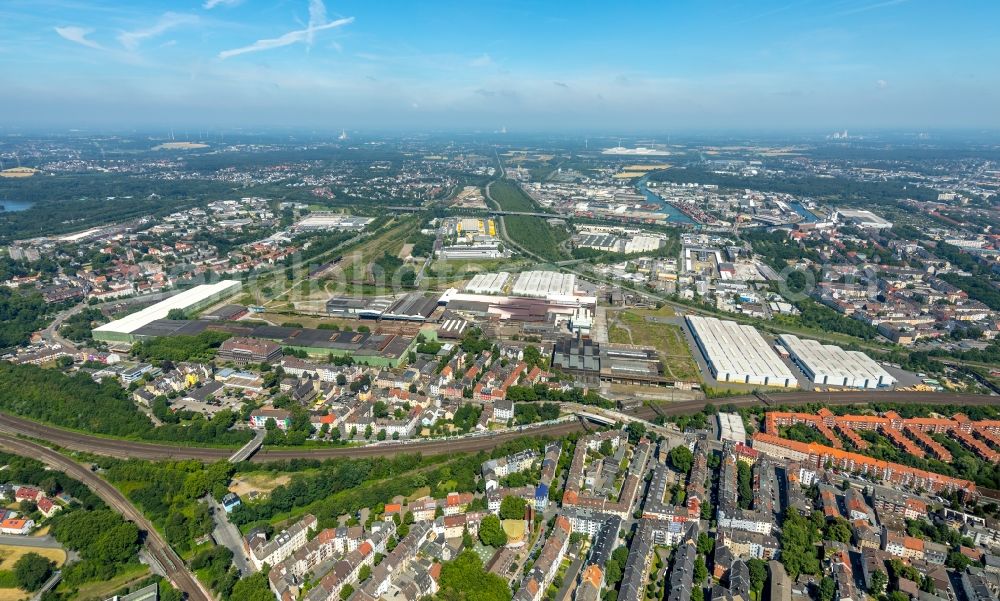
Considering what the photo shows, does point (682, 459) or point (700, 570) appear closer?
point (700, 570)

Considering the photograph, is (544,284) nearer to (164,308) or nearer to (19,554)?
(164,308)

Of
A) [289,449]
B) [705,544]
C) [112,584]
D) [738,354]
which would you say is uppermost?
[738,354]

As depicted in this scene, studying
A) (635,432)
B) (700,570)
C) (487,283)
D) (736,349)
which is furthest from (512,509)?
(487,283)

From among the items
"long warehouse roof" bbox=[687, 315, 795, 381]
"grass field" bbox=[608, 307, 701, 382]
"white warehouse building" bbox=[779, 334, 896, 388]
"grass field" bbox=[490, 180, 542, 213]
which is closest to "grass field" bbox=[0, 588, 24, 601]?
"grass field" bbox=[608, 307, 701, 382]

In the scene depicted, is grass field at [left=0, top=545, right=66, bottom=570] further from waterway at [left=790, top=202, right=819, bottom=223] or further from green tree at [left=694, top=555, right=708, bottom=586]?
waterway at [left=790, top=202, right=819, bottom=223]

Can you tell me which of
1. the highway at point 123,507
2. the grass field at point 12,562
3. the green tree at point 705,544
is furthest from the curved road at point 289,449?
the green tree at point 705,544

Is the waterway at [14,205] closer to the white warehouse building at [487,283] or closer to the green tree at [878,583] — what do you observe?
the white warehouse building at [487,283]
